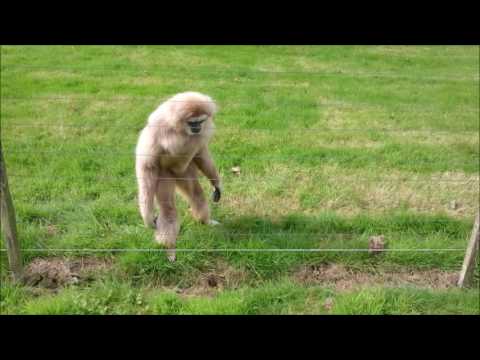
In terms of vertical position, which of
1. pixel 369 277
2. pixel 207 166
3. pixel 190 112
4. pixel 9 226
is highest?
pixel 190 112

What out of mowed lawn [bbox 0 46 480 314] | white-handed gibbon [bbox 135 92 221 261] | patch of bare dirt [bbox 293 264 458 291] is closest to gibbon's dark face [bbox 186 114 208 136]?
white-handed gibbon [bbox 135 92 221 261]

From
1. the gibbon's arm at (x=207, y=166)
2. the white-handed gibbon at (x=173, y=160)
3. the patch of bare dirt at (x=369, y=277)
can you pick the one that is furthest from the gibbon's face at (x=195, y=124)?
the patch of bare dirt at (x=369, y=277)

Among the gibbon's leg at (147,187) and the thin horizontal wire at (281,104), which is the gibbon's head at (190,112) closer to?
the gibbon's leg at (147,187)

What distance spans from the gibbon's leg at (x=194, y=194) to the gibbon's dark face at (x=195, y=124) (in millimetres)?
663

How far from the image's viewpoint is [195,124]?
12.4ft

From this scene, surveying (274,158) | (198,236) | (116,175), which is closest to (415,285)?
(198,236)

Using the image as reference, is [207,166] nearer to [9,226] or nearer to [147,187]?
[147,187]

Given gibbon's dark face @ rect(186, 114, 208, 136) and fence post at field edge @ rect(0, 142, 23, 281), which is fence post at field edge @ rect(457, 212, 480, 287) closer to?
gibbon's dark face @ rect(186, 114, 208, 136)

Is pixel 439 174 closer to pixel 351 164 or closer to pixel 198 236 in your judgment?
pixel 351 164

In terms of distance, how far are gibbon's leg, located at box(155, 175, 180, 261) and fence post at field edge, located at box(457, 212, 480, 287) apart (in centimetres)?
251

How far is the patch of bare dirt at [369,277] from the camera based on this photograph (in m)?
3.82

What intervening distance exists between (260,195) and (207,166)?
85cm

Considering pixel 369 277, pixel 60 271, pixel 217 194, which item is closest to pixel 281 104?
pixel 217 194

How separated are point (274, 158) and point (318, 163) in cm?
56
